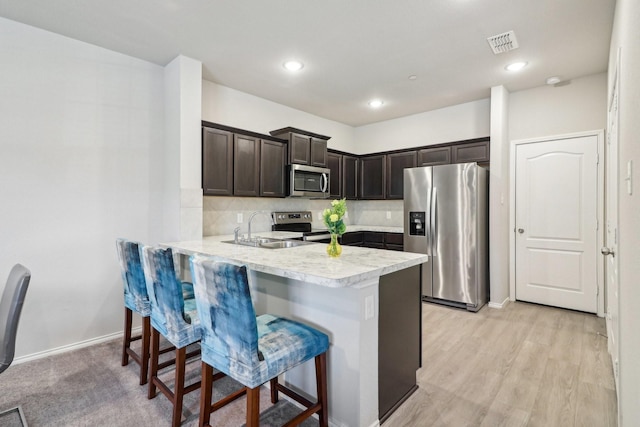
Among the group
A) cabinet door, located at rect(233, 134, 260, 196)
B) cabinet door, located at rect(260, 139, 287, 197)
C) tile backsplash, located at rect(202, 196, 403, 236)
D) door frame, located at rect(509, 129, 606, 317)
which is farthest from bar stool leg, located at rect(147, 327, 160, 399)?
door frame, located at rect(509, 129, 606, 317)

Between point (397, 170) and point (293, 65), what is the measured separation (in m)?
2.44

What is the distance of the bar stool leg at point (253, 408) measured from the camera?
54.0 inches

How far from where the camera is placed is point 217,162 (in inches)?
140

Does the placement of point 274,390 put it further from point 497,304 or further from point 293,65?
point 497,304

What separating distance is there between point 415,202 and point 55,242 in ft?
12.9

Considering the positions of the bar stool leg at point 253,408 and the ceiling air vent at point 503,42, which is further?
the ceiling air vent at point 503,42

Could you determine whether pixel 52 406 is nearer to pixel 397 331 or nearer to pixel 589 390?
pixel 397 331

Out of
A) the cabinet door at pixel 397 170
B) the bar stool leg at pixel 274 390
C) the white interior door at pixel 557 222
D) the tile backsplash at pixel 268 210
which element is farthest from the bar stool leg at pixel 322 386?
the cabinet door at pixel 397 170

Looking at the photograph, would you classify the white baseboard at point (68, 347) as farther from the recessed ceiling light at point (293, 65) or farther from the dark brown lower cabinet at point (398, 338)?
the recessed ceiling light at point (293, 65)

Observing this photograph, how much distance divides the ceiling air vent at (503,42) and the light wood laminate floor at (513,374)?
9.02 ft

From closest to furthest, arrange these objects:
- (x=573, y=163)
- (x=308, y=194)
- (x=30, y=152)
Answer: (x=30, y=152)
(x=573, y=163)
(x=308, y=194)

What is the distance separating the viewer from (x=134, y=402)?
Result: 2.07m

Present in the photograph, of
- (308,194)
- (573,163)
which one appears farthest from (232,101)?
(573,163)

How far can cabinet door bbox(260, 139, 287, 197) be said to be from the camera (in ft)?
13.2
